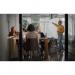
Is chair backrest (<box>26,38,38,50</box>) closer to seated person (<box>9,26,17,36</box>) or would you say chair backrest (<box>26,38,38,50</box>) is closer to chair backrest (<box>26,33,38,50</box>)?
chair backrest (<box>26,33,38,50</box>)

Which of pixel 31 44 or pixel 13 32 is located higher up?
pixel 13 32

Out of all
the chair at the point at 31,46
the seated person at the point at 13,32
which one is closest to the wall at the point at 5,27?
the seated person at the point at 13,32

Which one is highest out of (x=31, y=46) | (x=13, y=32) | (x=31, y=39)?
(x=13, y=32)

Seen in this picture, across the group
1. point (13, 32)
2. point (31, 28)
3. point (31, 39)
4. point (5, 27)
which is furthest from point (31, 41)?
point (5, 27)

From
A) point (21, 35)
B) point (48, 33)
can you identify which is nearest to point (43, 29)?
point (48, 33)

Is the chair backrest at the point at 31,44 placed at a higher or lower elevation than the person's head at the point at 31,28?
lower

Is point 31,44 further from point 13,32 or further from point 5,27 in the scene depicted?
point 5,27

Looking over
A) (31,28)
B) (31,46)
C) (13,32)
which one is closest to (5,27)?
(13,32)

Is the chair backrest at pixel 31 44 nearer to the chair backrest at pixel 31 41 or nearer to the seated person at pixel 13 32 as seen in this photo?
the chair backrest at pixel 31 41

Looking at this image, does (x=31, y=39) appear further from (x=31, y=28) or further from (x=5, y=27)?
(x=5, y=27)
